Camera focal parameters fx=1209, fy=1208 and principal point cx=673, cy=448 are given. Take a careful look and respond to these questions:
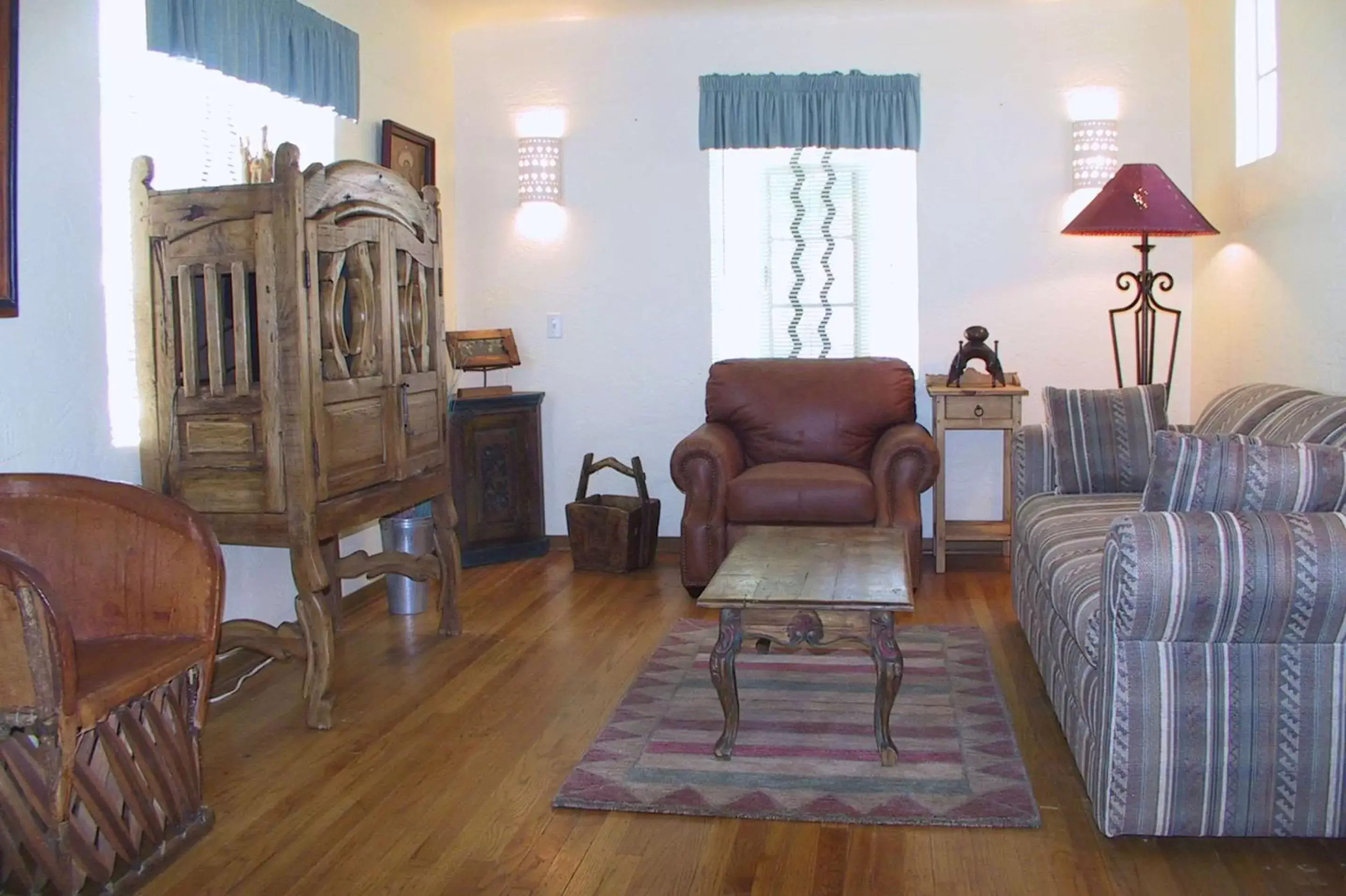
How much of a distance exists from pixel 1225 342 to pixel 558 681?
298 cm

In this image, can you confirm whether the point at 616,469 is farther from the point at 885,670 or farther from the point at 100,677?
the point at 100,677

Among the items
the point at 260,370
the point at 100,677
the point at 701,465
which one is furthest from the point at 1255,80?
the point at 100,677

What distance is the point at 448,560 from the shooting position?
13.4ft

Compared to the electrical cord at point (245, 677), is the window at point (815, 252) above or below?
above

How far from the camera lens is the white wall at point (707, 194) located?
206 inches

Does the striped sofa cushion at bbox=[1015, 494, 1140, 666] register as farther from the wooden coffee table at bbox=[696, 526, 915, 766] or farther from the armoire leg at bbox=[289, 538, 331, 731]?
the armoire leg at bbox=[289, 538, 331, 731]

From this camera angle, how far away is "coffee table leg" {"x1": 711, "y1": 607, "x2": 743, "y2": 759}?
2852 millimetres

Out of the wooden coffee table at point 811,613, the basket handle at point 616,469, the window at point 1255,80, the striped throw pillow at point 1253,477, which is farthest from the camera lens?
the basket handle at point 616,469

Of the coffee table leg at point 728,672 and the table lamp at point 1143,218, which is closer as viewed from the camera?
the coffee table leg at point 728,672

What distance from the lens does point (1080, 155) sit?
514 centimetres

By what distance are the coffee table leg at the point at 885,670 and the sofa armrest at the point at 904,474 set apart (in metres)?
1.67

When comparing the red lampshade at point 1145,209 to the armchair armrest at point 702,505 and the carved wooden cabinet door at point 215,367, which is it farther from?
the carved wooden cabinet door at point 215,367

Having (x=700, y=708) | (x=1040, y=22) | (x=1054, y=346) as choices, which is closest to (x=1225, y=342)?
(x=1054, y=346)

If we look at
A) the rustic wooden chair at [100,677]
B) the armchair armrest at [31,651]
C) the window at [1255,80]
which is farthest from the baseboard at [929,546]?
the armchair armrest at [31,651]
